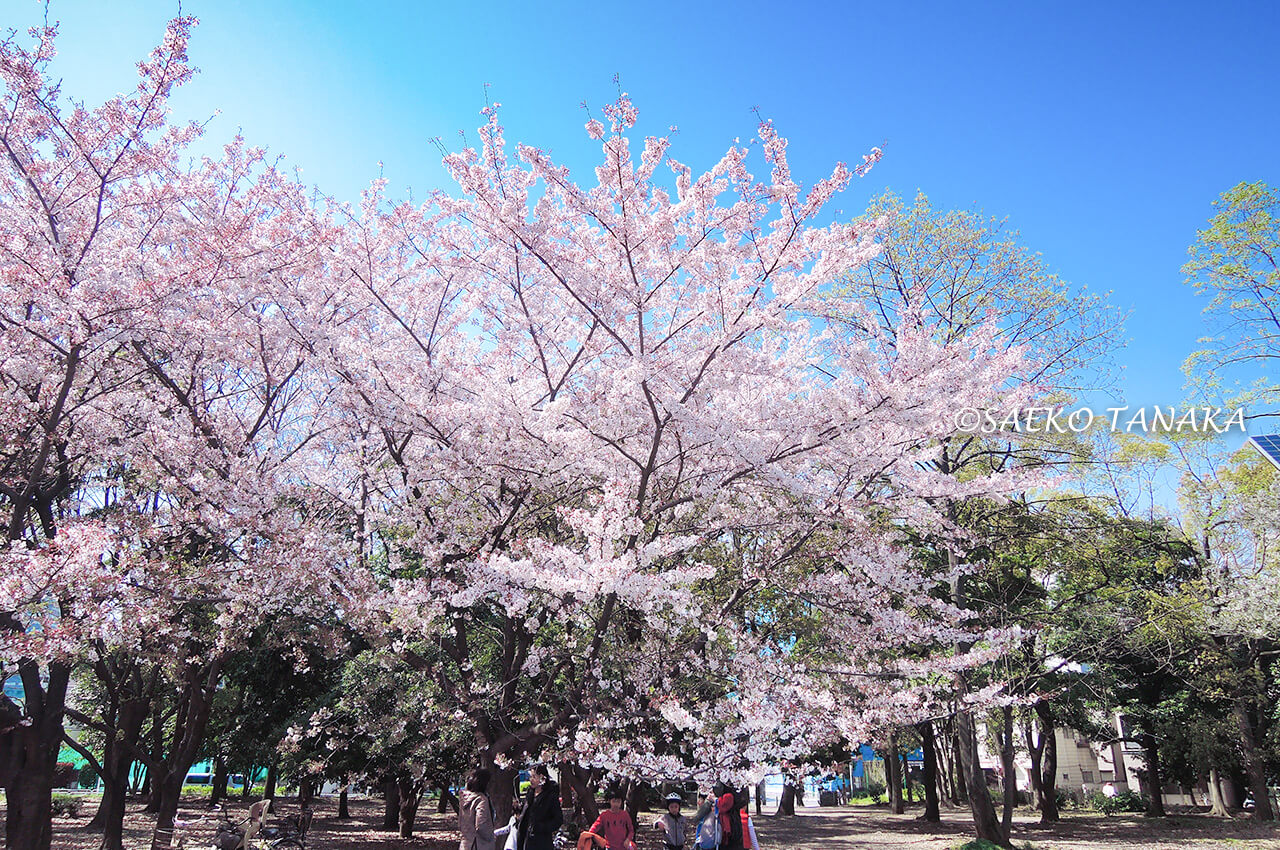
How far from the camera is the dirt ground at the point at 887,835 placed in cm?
1455

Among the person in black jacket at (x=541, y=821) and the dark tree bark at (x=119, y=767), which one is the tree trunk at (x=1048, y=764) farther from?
the dark tree bark at (x=119, y=767)

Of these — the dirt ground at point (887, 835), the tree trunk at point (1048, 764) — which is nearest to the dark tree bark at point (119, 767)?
the dirt ground at point (887, 835)

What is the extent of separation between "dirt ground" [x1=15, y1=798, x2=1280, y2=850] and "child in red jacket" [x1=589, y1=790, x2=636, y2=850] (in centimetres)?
998

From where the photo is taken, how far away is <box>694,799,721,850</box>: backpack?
6.81 meters

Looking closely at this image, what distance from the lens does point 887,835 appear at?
1948cm

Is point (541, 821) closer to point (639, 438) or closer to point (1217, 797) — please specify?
point (639, 438)

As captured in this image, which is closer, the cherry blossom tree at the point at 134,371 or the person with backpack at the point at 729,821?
the cherry blossom tree at the point at 134,371

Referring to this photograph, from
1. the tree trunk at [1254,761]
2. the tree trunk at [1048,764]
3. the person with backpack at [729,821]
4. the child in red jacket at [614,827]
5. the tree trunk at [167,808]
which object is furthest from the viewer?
the tree trunk at [1048,764]

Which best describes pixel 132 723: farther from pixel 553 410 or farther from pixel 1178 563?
pixel 1178 563

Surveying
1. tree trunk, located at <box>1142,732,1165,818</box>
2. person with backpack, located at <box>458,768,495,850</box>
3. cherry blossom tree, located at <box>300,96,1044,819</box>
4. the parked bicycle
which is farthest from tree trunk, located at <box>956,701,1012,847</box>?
tree trunk, located at <box>1142,732,1165,818</box>

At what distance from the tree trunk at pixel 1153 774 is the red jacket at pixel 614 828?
22355mm

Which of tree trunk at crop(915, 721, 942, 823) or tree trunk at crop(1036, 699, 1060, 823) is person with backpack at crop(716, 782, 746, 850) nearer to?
tree trunk at crop(1036, 699, 1060, 823)

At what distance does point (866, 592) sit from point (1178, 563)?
670 inches

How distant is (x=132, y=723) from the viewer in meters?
13.3
